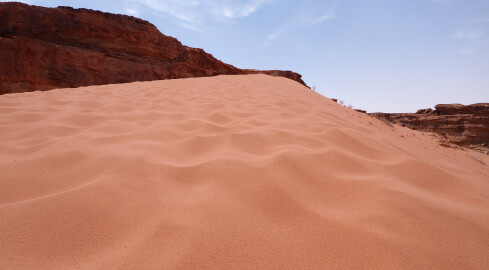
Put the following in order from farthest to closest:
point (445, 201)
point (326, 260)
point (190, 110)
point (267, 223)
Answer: point (190, 110), point (445, 201), point (267, 223), point (326, 260)

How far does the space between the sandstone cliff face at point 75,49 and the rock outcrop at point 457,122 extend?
12.5 m

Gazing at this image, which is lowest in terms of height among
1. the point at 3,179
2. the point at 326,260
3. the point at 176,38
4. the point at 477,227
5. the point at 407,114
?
the point at 3,179

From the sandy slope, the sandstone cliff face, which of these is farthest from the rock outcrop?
the sandstone cliff face

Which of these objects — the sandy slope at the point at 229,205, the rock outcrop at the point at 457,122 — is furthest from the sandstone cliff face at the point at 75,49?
the rock outcrop at the point at 457,122

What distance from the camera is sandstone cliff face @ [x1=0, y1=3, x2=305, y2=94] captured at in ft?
33.1

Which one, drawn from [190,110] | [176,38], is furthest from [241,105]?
[176,38]

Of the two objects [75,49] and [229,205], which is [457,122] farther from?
[75,49]

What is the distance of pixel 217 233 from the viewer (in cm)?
74

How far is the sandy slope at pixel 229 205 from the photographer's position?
0.67 m

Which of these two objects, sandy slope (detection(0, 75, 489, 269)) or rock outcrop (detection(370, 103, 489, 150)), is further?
rock outcrop (detection(370, 103, 489, 150))

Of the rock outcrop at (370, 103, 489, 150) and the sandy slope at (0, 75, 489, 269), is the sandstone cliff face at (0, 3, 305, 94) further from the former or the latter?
the rock outcrop at (370, 103, 489, 150)

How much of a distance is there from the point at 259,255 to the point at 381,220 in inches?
18.0

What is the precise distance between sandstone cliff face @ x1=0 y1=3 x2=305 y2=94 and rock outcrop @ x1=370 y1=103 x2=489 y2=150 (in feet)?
41.1

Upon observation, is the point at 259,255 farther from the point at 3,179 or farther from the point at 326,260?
the point at 3,179
